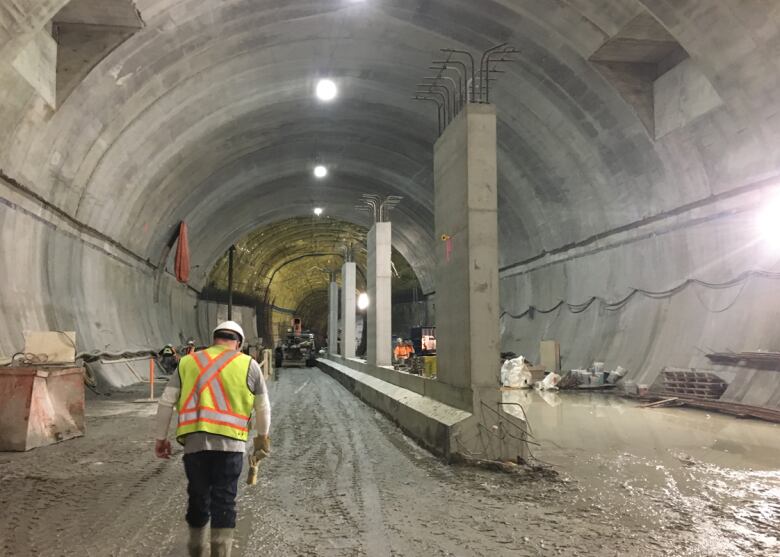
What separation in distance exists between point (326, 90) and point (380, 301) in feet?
19.0

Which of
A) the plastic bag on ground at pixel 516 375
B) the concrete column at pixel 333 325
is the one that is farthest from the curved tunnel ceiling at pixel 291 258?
the plastic bag on ground at pixel 516 375

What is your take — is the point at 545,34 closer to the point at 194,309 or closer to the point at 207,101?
the point at 207,101

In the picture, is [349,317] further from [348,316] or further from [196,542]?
[196,542]

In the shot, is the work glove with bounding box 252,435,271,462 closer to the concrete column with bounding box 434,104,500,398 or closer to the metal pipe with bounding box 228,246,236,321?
the concrete column with bounding box 434,104,500,398

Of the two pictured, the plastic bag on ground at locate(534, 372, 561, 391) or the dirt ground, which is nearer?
the dirt ground

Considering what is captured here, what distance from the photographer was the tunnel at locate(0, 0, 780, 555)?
16.9ft

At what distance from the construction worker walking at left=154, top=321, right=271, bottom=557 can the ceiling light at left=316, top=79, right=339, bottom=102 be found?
1264 cm

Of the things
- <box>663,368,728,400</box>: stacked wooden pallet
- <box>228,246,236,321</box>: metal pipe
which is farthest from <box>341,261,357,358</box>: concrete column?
<box>663,368,728,400</box>: stacked wooden pallet

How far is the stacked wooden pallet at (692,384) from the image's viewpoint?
11.2m

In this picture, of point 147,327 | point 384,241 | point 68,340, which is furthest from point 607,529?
point 147,327

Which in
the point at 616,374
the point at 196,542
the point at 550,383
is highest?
the point at 616,374

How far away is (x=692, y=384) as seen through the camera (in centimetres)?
1178

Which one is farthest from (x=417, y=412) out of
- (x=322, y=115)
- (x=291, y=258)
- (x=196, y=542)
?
(x=291, y=258)

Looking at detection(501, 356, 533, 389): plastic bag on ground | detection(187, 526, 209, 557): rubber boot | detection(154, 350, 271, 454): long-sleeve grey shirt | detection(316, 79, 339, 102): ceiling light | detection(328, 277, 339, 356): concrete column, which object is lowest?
detection(187, 526, 209, 557): rubber boot
